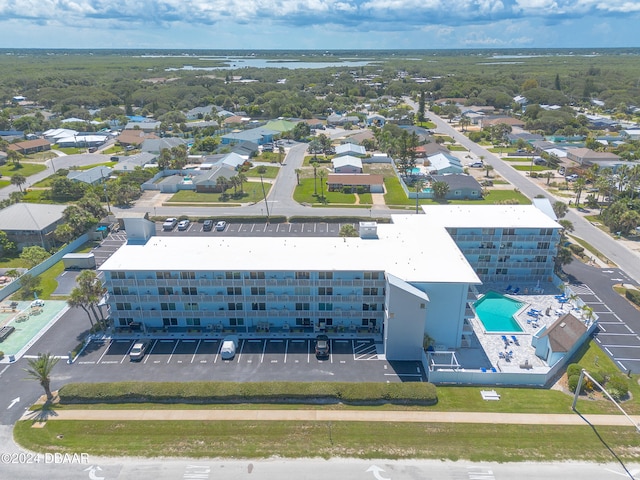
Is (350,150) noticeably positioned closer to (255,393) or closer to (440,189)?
(440,189)

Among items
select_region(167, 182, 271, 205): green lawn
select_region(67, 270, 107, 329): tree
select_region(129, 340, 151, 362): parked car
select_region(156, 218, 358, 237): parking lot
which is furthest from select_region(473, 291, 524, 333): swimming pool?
select_region(167, 182, 271, 205): green lawn

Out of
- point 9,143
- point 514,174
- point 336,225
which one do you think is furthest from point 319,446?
point 9,143

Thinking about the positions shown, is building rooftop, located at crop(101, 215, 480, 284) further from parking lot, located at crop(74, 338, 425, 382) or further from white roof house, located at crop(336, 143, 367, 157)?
white roof house, located at crop(336, 143, 367, 157)

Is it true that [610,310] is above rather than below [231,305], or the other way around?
below

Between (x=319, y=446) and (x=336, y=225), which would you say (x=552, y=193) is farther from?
(x=319, y=446)

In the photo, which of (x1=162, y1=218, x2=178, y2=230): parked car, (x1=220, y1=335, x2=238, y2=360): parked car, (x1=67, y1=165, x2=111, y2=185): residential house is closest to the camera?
(x1=220, y1=335, x2=238, y2=360): parked car

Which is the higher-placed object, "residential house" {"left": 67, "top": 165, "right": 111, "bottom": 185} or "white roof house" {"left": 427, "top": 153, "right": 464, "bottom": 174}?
"residential house" {"left": 67, "top": 165, "right": 111, "bottom": 185}
